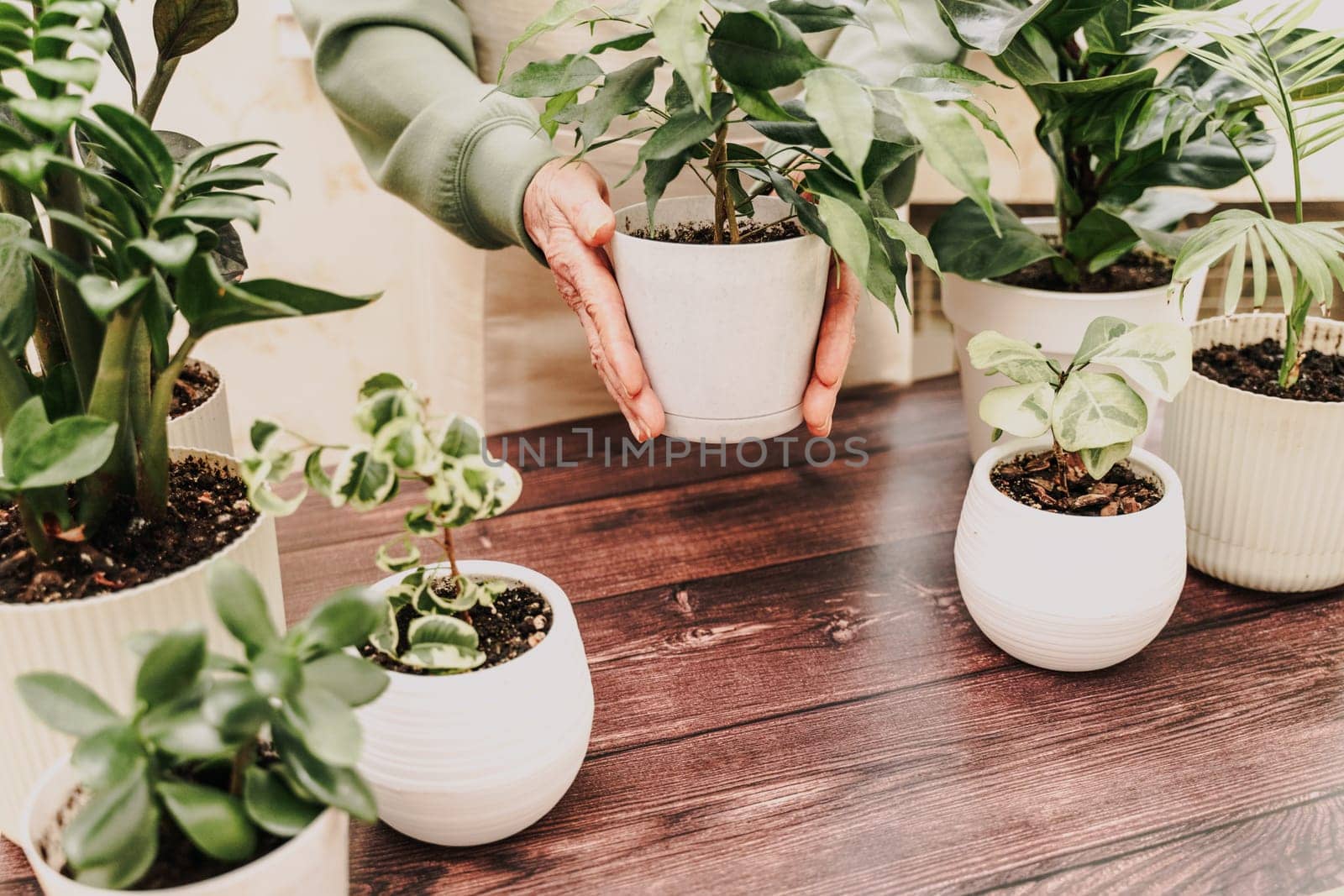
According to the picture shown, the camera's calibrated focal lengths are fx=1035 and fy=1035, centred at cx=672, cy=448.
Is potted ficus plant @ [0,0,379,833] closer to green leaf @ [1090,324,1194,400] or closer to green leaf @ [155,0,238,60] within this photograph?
green leaf @ [155,0,238,60]

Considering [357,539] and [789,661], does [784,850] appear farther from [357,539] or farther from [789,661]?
[357,539]

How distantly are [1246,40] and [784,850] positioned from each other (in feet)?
2.52

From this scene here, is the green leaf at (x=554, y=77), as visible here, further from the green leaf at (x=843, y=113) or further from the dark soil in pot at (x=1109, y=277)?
the dark soil in pot at (x=1109, y=277)

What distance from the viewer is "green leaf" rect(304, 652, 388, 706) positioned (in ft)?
1.46

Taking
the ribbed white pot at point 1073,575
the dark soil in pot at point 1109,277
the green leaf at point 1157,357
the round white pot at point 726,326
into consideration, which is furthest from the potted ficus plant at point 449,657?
the dark soil in pot at point 1109,277

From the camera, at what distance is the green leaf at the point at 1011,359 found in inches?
30.4

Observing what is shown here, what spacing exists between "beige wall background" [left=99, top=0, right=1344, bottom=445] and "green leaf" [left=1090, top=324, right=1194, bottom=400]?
800mm

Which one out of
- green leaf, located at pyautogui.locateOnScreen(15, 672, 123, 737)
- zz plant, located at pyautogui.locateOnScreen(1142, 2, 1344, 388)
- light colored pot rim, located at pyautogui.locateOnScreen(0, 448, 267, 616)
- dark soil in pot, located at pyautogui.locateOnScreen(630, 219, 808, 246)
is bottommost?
light colored pot rim, located at pyautogui.locateOnScreen(0, 448, 267, 616)

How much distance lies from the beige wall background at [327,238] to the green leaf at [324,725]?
0.93 m

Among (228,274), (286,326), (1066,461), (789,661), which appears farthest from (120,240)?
(286,326)

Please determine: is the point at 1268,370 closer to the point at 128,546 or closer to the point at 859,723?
the point at 859,723

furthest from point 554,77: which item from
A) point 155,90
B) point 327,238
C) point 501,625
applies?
point 327,238

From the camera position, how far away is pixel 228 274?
72 centimetres

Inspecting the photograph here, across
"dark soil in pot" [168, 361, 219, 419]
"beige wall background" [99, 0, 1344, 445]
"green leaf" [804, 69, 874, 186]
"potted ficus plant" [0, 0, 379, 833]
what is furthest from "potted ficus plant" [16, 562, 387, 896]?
"beige wall background" [99, 0, 1344, 445]
